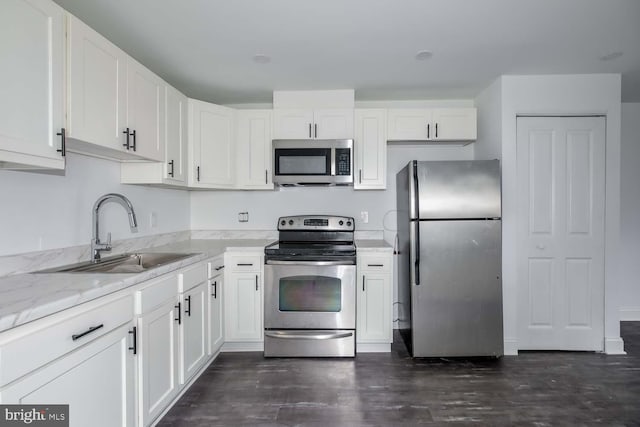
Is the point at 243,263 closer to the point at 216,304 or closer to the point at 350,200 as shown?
the point at 216,304

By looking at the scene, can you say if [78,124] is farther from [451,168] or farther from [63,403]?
[451,168]

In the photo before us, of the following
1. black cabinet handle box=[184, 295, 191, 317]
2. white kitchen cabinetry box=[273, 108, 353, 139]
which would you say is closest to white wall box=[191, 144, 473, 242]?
white kitchen cabinetry box=[273, 108, 353, 139]

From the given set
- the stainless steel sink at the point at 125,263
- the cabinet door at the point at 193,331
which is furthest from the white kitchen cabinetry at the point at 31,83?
the cabinet door at the point at 193,331

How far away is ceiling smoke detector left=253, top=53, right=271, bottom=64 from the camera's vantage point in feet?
7.69

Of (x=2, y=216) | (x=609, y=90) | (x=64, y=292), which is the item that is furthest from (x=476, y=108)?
(x=2, y=216)

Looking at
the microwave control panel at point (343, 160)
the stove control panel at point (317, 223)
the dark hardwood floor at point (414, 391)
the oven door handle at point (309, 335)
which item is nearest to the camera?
the dark hardwood floor at point (414, 391)

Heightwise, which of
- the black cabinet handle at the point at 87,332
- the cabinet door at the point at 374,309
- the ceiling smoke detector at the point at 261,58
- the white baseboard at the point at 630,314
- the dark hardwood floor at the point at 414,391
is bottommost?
the dark hardwood floor at the point at 414,391

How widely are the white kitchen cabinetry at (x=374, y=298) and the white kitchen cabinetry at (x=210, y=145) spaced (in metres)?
1.53

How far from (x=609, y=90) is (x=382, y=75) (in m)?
2.03

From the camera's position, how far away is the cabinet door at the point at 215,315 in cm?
243

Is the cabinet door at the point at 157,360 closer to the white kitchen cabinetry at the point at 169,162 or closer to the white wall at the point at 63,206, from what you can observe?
the white wall at the point at 63,206

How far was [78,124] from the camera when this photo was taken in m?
1.54

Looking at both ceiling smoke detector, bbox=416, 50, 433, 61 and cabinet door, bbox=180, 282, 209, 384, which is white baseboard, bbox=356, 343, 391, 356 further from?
ceiling smoke detector, bbox=416, 50, 433, 61

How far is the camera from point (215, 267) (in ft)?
8.26
